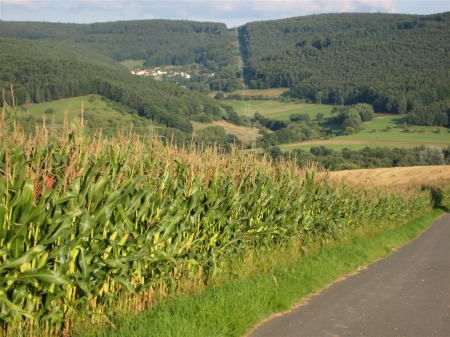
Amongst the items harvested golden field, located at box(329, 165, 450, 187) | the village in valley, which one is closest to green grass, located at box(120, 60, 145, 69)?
the village in valley

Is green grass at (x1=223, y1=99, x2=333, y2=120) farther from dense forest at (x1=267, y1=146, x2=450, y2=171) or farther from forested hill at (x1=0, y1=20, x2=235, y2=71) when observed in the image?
dense forest at (x1=267, y1=146, x2=450, y2=171)

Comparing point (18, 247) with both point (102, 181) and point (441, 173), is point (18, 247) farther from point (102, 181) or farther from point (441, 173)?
point (441, 173)

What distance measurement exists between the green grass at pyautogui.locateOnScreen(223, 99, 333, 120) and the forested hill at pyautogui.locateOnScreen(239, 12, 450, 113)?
4.20 meters

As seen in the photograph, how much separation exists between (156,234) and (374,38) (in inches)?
5085

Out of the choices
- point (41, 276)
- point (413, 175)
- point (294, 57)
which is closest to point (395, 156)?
point (413, 175)

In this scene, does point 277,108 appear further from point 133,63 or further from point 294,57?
point 133,63

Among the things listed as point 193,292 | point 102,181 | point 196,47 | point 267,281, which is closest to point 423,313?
point 267,281

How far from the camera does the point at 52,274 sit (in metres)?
5.46

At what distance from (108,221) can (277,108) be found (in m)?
88.6

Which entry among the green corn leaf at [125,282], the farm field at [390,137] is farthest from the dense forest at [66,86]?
the farm field at [390,137]

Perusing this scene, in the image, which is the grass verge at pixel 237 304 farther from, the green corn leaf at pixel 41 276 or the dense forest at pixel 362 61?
the dense forest at pixel 362 61

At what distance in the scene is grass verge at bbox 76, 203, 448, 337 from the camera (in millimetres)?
6062

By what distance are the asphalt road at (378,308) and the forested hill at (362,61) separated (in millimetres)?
79300

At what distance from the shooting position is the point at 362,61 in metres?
118
